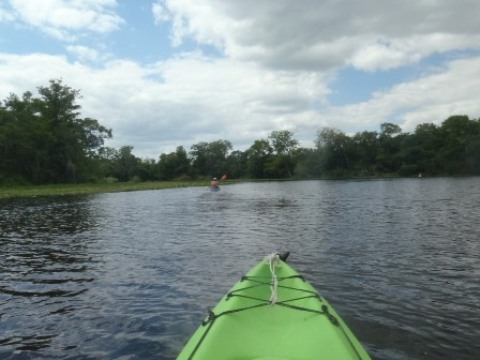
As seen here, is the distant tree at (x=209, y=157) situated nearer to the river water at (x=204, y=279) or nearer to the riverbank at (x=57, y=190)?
the riverbank at (x=57, y=190)

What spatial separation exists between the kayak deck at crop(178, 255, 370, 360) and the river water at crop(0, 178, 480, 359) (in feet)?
4.61

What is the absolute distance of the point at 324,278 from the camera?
11.3 meters

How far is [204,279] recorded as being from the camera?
11.5 meters

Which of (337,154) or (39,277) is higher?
(337,154)

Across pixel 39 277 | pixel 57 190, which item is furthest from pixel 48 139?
pixel 39 277

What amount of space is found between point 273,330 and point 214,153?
15545cm

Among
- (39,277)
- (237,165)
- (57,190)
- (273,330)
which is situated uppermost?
(237,165)

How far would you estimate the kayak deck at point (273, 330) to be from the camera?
526 cm

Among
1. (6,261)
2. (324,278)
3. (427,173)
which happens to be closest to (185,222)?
(6,261)

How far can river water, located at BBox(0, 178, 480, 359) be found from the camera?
7.54 meters

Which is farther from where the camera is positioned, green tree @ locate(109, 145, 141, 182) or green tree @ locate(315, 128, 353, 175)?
green tree @ locate(109, 145, 141, 182)

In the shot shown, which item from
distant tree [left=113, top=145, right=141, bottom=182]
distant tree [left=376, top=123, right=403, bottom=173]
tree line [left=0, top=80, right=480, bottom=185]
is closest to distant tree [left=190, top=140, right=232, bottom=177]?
tree line [left=0, top=80, right=480, bottom=185]

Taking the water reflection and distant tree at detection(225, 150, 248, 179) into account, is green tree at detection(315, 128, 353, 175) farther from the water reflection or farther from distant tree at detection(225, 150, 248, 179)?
the water reflection

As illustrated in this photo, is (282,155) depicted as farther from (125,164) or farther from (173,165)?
(125,164)
